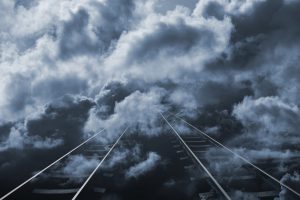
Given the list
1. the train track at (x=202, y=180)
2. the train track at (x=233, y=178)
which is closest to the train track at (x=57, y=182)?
the train track at (x=202, y=180)

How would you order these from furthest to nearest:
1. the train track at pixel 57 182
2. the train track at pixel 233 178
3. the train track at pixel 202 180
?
the train track at pixel 57 182, the train track at pixel 202 180, the train track at pixel 233 178

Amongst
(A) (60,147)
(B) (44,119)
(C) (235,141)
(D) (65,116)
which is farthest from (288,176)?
(D) (65,116)

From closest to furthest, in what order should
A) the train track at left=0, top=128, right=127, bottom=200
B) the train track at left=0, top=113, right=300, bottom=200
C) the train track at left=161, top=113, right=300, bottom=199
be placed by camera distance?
the train track at left=161, top=113, right=300, bottom=199, the train track at left=0, top=113, right=300, bottom=200, the train track at left=0, top=128, right=127, bottom=200

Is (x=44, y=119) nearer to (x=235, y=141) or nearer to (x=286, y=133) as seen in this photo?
(x=235, y=141)

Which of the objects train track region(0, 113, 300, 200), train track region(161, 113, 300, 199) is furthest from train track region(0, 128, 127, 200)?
train track region(161, 113, 300, 199)

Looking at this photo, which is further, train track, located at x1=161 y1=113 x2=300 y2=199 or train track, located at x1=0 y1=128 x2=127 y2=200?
train track, located at x1=0 y1=128 x2=127 y2=200

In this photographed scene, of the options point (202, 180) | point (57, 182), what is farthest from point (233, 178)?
point (57, 182)

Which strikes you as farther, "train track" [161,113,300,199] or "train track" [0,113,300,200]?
"train track" [0,113,300,200]

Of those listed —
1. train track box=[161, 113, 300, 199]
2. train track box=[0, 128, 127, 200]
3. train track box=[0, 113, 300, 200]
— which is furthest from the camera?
train track box=[0, 128, 127, 200]

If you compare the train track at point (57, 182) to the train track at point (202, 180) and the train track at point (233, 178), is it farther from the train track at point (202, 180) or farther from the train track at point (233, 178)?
the train track at point (233, 178)

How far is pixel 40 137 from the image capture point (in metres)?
15.0

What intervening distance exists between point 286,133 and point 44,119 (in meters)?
13.7

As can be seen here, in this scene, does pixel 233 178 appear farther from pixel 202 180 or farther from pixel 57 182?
pixel 57 182

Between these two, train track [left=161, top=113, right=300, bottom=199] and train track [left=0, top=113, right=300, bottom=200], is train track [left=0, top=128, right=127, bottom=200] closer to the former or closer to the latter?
train track [left=0, top=113, right=300, bottom=200]
